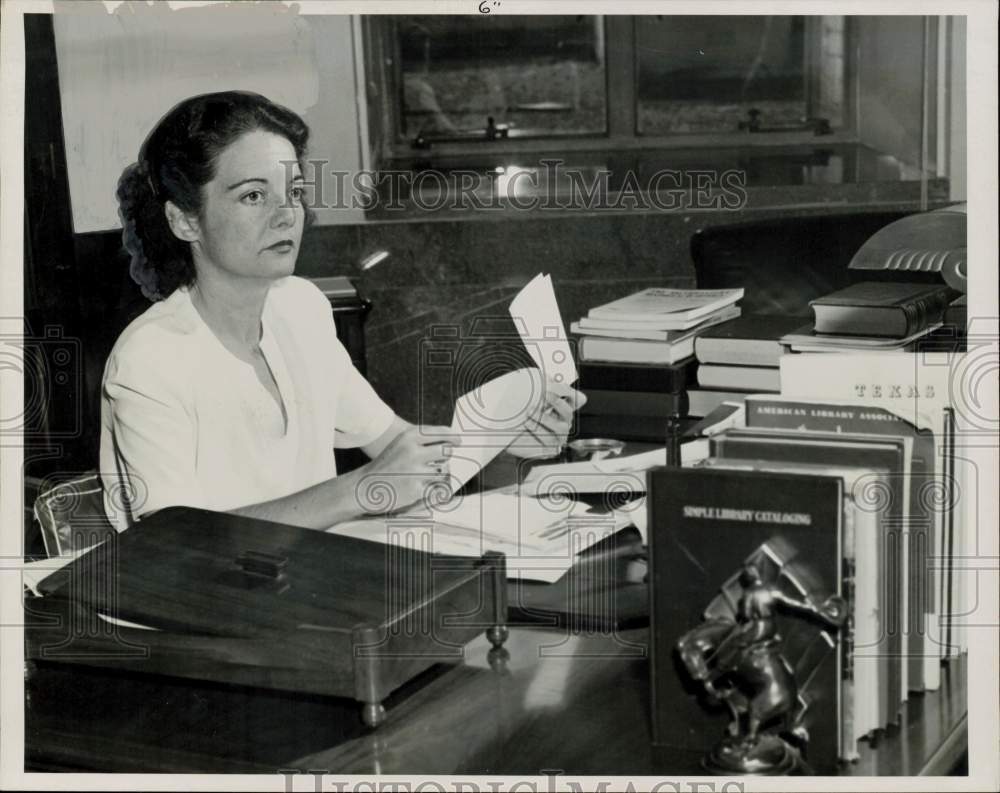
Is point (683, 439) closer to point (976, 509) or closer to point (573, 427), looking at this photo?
point (976, 509)

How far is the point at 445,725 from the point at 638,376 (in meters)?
0.84

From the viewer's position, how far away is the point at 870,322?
5.74 ft

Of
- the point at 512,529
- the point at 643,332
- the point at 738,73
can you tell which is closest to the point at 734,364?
the point at 643,332

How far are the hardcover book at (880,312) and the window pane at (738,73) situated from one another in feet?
3.73

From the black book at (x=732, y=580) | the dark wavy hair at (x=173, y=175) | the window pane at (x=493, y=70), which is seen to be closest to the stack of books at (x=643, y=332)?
the dark wavy hair at (x=173, y=175)

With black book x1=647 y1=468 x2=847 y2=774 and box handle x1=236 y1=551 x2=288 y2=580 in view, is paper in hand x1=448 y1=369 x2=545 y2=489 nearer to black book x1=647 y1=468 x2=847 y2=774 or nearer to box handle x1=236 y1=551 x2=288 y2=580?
box handle x1=236 y1=551 x2=288 y2=580

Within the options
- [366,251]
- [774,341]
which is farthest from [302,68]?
[774,341]

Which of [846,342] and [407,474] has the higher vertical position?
[846,342]

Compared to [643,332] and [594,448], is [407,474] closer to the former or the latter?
[594,448]

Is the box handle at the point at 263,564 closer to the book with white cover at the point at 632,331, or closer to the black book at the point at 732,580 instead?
the black book at the point at 732,580

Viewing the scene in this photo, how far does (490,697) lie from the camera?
1.28 m

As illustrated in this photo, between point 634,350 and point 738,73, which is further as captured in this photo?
point 738,73

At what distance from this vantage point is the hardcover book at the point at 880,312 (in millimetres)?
1732

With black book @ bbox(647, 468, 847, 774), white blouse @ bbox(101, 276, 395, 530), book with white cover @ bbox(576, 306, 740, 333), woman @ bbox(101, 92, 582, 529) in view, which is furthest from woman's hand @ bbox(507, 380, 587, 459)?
black book @ bbox(647, 468, 847, 774)
